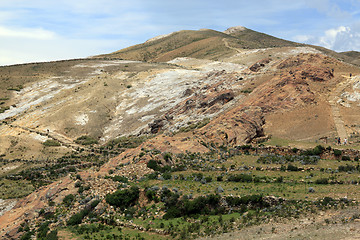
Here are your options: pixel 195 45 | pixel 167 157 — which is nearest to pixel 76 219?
pixel 167 157

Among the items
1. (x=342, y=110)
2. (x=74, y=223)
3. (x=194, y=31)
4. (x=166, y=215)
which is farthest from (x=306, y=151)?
(x=194, y=31)

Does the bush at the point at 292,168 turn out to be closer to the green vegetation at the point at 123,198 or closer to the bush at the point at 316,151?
the bush at the point at 316,151

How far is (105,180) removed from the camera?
80.9 feet

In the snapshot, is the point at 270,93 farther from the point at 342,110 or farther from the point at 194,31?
the point at 194,31

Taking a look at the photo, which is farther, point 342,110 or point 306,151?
point 342,110

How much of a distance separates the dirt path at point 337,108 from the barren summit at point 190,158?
140 millimetres

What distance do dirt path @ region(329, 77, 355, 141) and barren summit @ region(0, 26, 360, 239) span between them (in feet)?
0.46

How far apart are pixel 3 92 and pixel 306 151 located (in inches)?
3040

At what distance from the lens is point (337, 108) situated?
40.1 meters

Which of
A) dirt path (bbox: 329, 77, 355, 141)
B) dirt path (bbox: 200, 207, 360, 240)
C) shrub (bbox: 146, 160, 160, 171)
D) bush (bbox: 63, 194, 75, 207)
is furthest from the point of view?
dirt path (bbox: 329, 77, 355, 141)

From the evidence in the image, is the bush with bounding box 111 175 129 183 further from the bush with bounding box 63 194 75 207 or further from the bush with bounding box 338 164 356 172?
the bush with bounding box 338 164 356 172

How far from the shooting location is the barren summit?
19859 mm

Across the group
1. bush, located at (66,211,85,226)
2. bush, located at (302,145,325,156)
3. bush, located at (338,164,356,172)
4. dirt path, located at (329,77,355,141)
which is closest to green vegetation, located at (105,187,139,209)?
bush, located at (66,211,85,226)

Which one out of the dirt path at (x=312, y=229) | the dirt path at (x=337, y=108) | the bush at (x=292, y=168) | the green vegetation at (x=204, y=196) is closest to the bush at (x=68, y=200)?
the green vegetation at (x=204, y=196)
